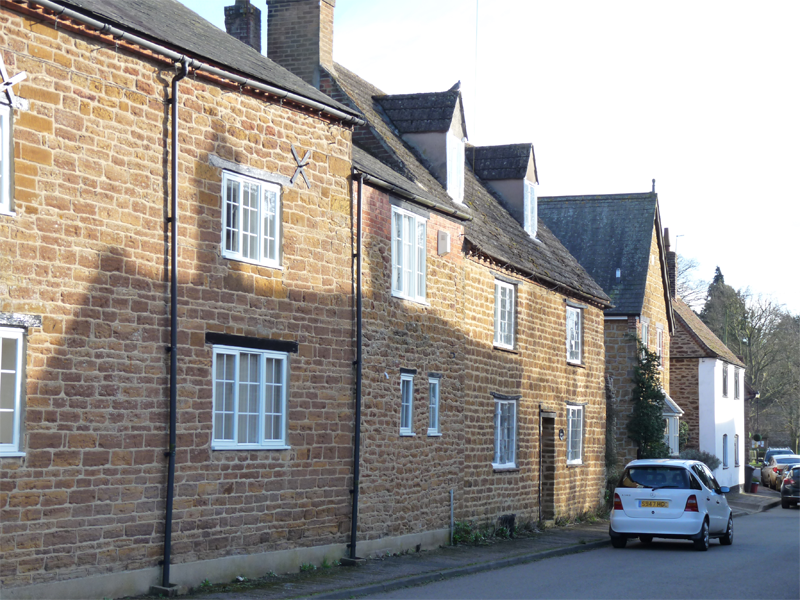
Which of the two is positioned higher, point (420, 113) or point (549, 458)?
point (420, 113)

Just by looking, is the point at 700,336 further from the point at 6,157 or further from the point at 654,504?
the point at 6,157

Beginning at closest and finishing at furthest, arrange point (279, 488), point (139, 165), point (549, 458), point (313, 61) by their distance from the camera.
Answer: point (139, 165), point (279, 488), point (313, 61), point (549, 458)

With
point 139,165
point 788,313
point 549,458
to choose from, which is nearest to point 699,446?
point 549,458

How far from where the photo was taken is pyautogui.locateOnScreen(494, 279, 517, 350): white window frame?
21.5 meters

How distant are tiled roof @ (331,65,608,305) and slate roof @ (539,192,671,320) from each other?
17.2 ft

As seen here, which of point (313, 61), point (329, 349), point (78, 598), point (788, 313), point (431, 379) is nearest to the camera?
point (78, 598)

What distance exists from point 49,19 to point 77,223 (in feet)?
7.23

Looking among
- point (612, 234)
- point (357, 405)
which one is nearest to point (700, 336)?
point (612, 234)

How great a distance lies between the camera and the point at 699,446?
41906 mm

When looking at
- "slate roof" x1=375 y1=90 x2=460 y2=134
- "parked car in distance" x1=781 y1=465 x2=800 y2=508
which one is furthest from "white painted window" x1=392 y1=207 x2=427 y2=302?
"parked car in distance" x1=781 y1=465 x2=800 y2=508

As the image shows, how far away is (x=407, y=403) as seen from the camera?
1736 centimetres

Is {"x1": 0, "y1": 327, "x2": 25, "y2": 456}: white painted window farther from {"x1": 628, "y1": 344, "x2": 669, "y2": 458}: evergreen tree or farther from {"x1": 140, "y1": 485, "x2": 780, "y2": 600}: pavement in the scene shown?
{"x1": 628, "y1": 344, "x2": 669, "y2": 458}: evergreen tree

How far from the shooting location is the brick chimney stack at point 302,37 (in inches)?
861

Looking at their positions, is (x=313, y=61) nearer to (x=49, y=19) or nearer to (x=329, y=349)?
(x=329, y=349)
